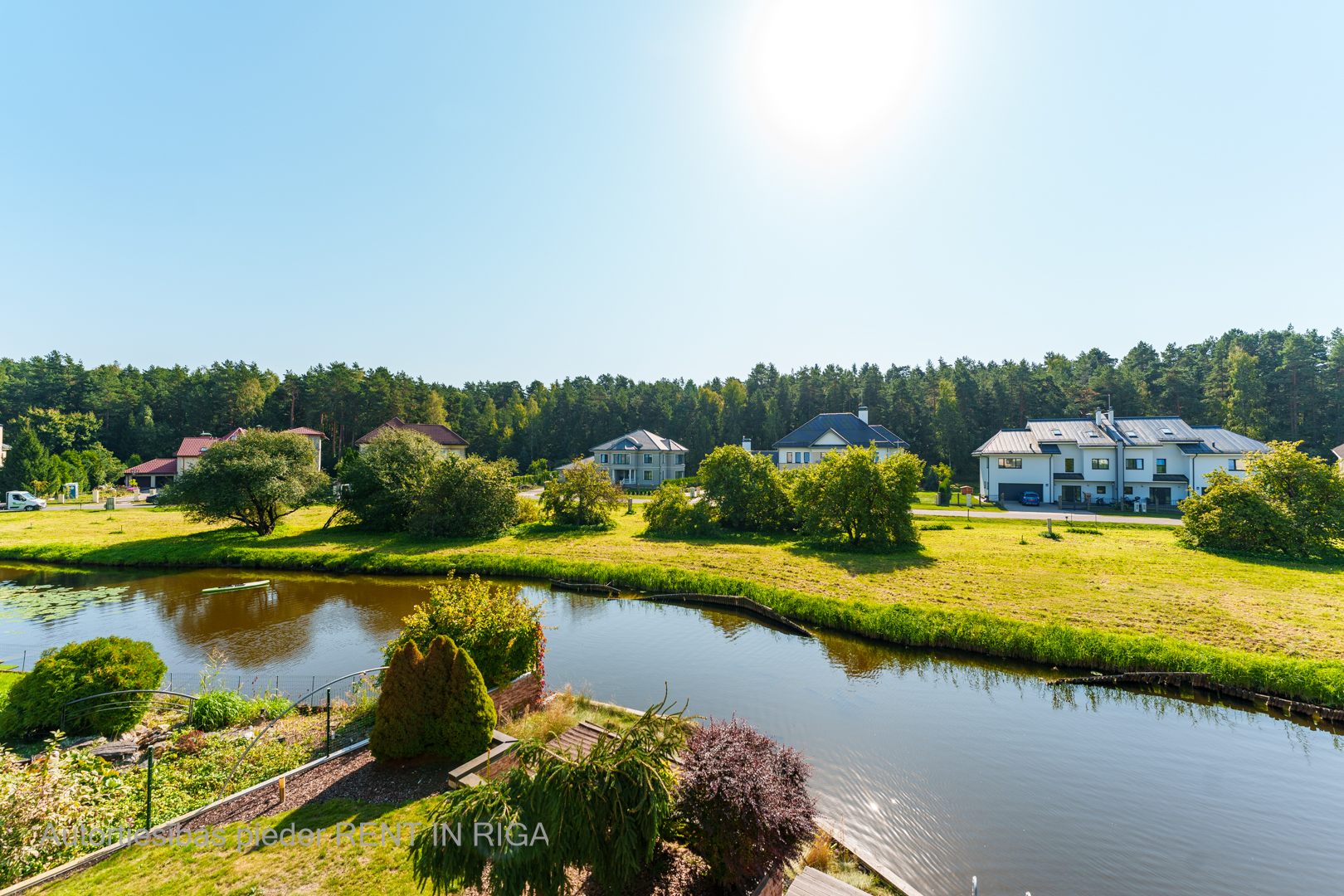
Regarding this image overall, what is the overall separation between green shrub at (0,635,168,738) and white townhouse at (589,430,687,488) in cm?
5734

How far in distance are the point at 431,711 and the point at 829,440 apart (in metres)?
53.5

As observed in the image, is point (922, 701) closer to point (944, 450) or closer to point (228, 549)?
point (228, 549)

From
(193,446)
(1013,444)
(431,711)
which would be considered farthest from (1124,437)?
(193,446)

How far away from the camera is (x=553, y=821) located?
4.85 metres

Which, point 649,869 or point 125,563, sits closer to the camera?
point 649,869

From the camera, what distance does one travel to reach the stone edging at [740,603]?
18484 mm

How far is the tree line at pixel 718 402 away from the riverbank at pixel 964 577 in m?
43.5

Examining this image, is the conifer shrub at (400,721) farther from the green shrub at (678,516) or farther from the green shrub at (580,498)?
the green shrub at (580,498)

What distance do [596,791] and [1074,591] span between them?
21.4 meters

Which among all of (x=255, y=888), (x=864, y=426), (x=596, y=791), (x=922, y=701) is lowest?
(x=922, y=701)

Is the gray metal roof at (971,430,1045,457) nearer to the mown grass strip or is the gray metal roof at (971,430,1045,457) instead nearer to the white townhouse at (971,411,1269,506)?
the white townhouse at (971,411,1269,506)

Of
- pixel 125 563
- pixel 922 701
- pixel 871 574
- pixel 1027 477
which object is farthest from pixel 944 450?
pixel 125 563

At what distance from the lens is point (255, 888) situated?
19.9ft

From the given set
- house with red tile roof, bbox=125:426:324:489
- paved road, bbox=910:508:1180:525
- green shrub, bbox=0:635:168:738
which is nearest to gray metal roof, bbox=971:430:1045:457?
paved road, bbox=910:508:1180:525
